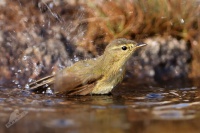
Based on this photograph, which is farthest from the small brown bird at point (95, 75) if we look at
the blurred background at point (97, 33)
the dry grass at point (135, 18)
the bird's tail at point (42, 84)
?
the dry grass at point (135, 18)

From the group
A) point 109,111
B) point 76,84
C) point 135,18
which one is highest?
point 135,18

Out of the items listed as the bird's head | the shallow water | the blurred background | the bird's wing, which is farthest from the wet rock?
the bird's wing

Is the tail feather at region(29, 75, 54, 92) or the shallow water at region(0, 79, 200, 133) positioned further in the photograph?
the tail feather at region(29, 75, 54, 92)

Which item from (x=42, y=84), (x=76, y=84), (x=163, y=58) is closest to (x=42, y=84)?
(x=42, y=84)

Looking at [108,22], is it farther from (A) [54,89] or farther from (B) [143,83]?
(A) [54,89]

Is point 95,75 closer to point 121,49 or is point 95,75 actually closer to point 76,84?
point 76,84

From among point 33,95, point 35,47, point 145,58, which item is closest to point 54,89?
point 33,95

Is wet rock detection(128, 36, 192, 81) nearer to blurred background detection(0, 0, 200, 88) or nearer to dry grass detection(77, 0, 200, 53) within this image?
blurred background detection(0, 0, 200, 88)
